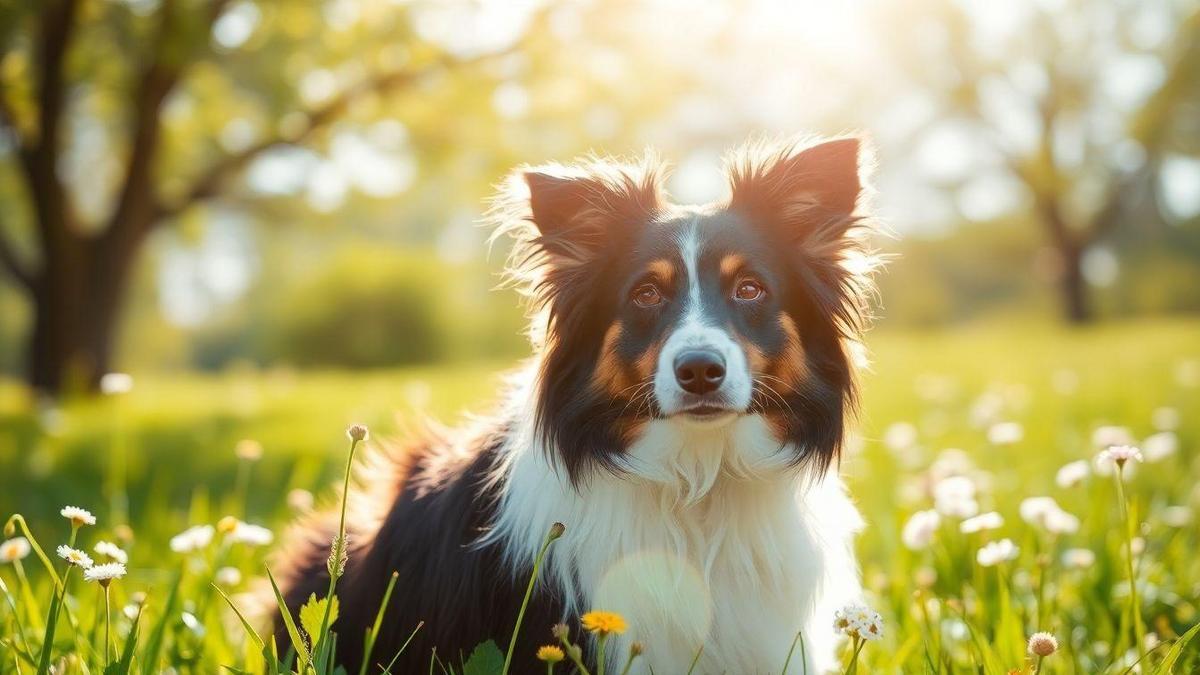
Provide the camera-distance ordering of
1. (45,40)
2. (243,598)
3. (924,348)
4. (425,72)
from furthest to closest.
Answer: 1. (924,348)
2. (425,72)
3. (45,40)
4. (243,598)

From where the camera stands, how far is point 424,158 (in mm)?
15016

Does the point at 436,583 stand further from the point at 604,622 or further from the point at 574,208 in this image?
the point at 574,208

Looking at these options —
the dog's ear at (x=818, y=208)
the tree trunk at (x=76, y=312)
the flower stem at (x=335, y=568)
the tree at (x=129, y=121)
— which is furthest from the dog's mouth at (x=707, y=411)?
the tree trunk at (x=76, y=312)

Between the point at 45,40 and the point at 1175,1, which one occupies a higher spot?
the point at 1175,1

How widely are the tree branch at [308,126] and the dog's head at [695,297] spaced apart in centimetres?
1051

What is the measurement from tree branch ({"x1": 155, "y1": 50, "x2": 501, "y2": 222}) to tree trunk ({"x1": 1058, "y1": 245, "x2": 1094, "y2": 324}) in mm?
22785

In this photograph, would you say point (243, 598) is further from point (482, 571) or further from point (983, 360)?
point (983, 360)

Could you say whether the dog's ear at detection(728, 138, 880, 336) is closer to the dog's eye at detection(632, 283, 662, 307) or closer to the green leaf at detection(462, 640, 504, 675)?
the dog's eye at detection(632, 283, 662, 307)

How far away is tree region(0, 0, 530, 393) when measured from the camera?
39.9ft

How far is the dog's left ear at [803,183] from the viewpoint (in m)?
3.22

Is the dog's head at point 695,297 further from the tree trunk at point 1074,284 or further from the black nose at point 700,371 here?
the tree trunk at point 1074,284

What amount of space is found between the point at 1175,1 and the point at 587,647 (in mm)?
33134

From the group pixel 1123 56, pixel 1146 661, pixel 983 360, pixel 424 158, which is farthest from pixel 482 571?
pixel 1123 56

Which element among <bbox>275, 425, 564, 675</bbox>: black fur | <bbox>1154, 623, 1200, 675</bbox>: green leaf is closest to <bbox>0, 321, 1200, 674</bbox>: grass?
<bbox>1154, 623, 1200, 675</bbox>: green leaf
